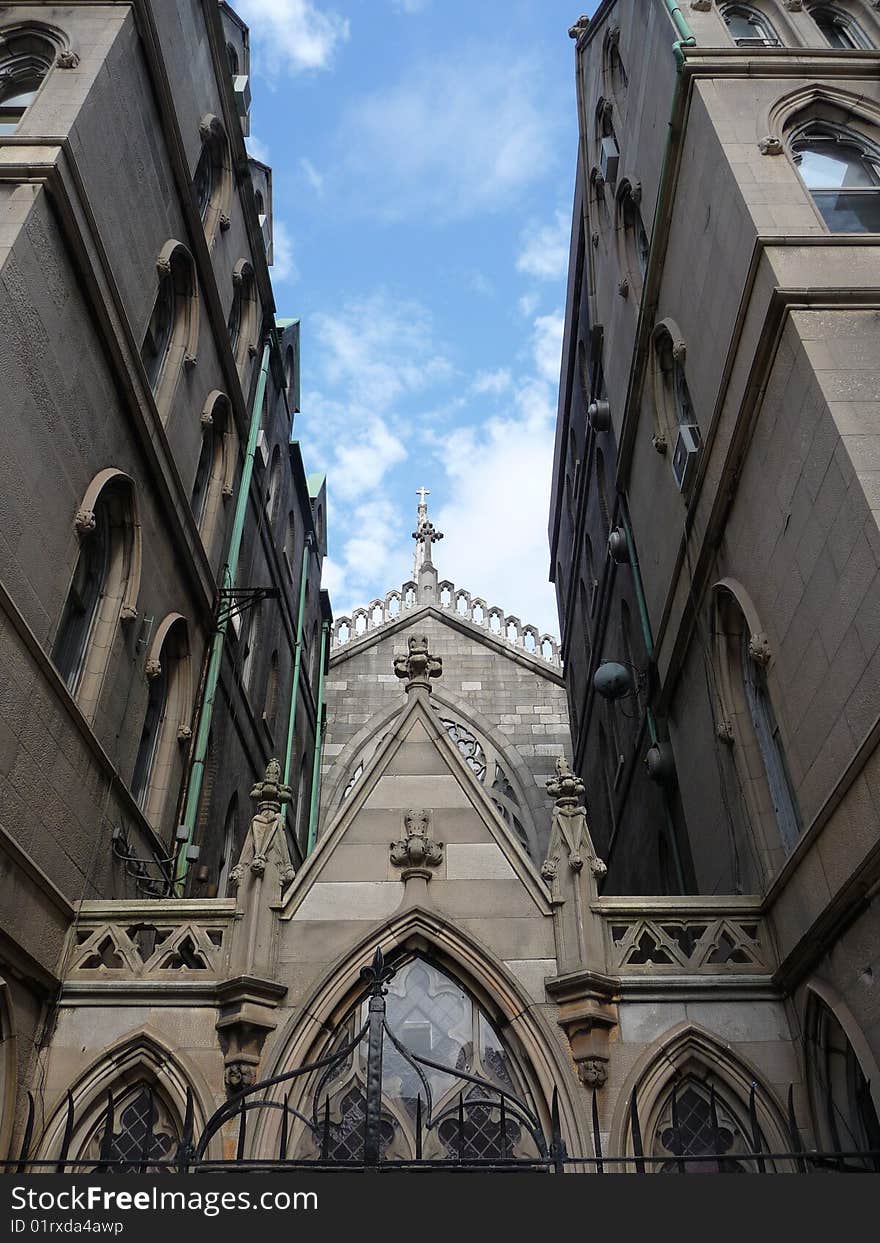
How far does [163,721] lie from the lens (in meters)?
13.6

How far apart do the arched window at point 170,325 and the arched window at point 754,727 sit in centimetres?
798

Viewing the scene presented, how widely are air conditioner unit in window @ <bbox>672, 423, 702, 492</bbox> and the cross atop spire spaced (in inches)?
804

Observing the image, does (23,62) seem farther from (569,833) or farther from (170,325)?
(569,833)

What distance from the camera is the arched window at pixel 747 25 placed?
14070mm

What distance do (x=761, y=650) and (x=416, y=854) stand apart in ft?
13.0

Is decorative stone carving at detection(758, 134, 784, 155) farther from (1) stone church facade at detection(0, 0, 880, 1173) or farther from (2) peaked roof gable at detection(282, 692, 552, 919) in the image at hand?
(2) peaked roof gable at detection(282, 692, 552, 919)

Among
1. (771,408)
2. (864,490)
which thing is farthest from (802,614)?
(771,408)

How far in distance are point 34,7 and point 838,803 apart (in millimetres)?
13204

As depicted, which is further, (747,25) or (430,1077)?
(747,25)

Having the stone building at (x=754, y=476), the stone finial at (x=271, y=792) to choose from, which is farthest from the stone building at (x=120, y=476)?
the stone building at (x=754, y=476)

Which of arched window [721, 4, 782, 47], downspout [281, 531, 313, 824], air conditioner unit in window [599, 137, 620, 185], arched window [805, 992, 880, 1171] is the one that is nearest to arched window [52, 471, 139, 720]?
arched window [805, 992, 880, 1171]

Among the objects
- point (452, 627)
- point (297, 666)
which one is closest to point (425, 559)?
point (452, 627)

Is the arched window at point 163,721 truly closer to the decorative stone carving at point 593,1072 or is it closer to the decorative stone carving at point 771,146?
the decorative stone carving at point 593,1072

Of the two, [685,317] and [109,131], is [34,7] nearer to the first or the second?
[109,131]
